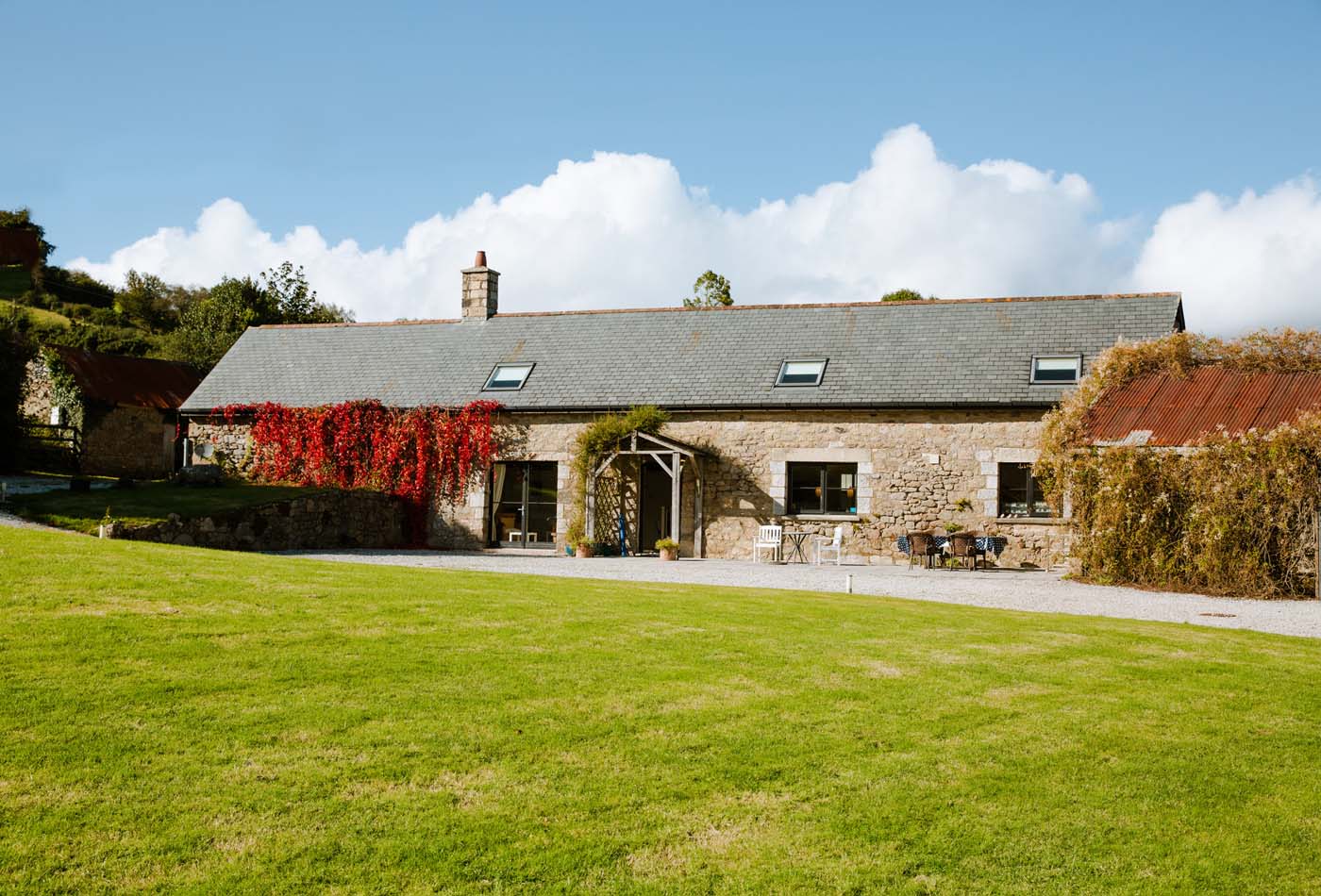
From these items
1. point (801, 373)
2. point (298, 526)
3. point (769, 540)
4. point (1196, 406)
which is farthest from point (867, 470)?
point (298, 526)

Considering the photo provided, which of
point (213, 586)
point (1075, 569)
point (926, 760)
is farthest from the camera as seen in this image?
point (1075, 569)

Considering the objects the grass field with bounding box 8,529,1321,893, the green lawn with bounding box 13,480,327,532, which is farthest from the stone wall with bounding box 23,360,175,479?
the grass field with bounding box 8,529,1321,893

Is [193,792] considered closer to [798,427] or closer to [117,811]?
[117,811]

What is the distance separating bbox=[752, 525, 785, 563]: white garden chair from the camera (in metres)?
20.0

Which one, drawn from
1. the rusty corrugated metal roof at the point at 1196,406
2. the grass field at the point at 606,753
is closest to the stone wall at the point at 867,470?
the rusty corrugated metal roof at the point at 1196,406

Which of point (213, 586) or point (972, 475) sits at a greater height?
point (972, 475)

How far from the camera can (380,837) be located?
4027 millimetres

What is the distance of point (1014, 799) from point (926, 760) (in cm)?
56

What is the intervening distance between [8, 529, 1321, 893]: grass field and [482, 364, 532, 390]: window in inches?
573

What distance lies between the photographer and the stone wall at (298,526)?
54.2ft

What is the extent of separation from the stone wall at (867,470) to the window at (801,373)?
2.95 ft

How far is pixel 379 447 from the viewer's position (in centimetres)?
2295

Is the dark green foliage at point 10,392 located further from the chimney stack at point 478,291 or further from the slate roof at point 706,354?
the chimney stack at point 478,291

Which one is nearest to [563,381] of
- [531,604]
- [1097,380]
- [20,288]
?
[1097,380]
